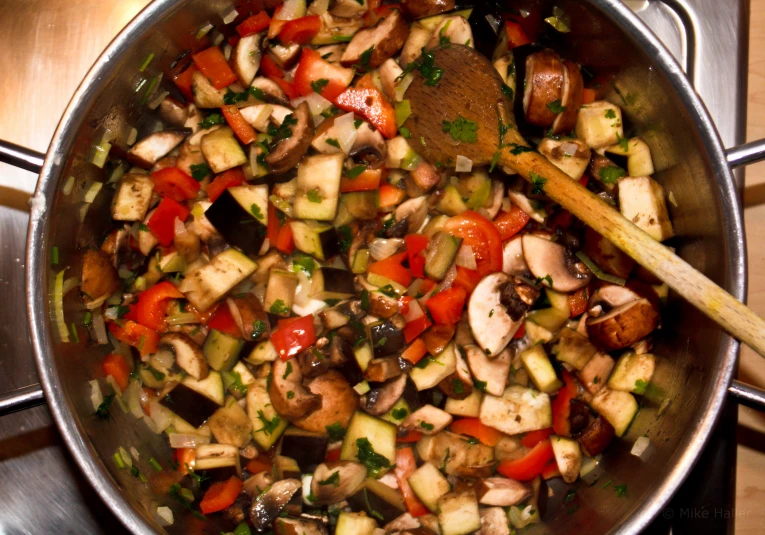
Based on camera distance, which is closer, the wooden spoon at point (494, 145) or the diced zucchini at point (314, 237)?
the wooden spoon at point (494, 145)

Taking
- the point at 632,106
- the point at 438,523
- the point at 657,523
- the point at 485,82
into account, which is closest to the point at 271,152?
the point at 485,82

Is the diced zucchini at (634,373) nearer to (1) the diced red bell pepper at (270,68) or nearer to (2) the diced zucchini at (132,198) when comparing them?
(1) the diced red bell pepper at (270,68)

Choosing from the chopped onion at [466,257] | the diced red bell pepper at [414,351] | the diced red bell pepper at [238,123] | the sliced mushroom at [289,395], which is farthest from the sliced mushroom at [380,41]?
the sliced mushroom at [289,395]

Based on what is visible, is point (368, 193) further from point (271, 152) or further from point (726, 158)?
point (726, 158)

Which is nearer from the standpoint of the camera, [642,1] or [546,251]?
[546,251]

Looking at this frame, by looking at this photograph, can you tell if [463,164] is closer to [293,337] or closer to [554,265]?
[554,265]

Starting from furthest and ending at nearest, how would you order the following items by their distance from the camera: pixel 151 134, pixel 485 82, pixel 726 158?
pixel 151 134 < pixel 485 82 < pixel 726 158
